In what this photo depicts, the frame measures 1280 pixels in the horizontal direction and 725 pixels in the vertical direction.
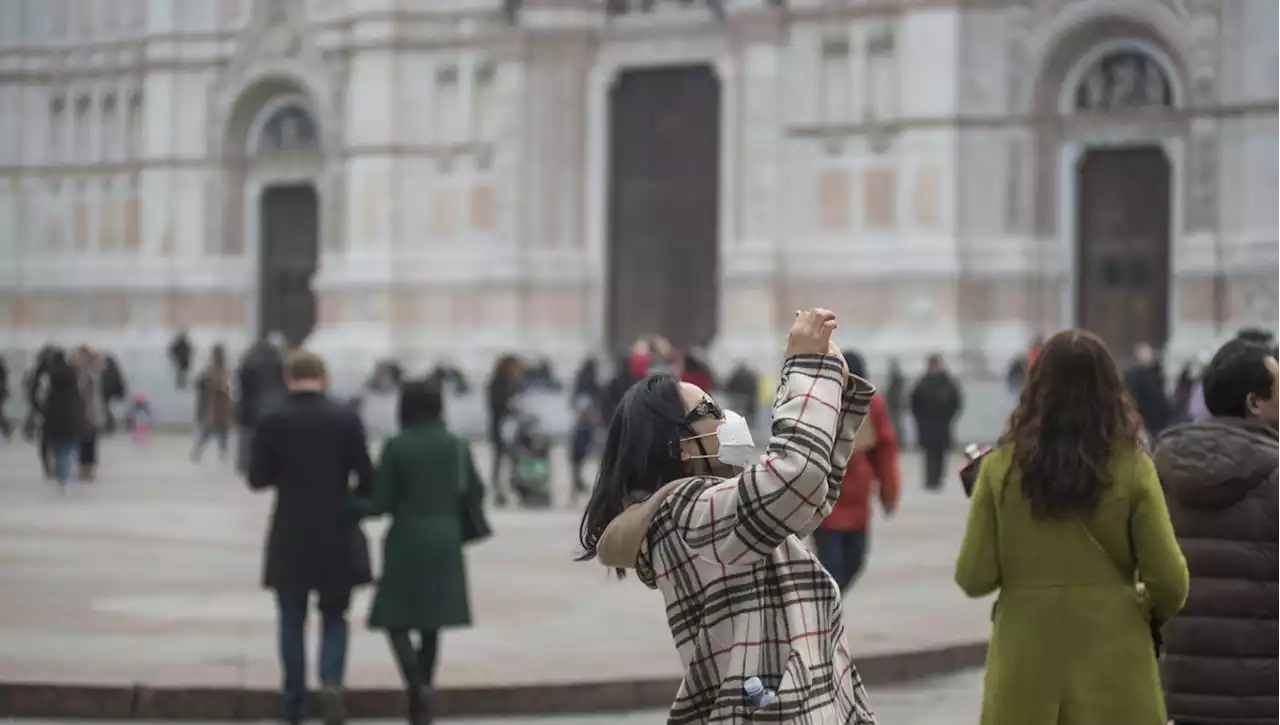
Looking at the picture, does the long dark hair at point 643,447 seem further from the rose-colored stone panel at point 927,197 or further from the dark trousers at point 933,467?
the rose-colored stone panel at point 927,197

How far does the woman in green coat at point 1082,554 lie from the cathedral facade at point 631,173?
2613cm

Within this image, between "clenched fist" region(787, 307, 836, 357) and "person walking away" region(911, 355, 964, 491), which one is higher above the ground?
"clenched fist" region(787, 307, 836, 357)

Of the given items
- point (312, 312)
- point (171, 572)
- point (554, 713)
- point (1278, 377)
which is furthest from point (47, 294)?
point (1278, 377)

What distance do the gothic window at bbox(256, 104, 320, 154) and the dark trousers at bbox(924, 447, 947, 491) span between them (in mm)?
19277

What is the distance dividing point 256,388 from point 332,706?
16.8 m

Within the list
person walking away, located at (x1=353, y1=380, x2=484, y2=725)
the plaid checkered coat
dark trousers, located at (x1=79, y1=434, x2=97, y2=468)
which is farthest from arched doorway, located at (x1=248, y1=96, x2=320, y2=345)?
the plaid checkered coat

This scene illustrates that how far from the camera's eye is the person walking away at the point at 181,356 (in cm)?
3888

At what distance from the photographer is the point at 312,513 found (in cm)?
974

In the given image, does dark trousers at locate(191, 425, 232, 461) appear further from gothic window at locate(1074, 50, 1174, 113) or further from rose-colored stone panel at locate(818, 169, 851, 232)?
gothic window at locate(1074, 50, 1174, 113)

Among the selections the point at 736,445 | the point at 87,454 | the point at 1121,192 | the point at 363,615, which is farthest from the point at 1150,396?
the point at 736,445

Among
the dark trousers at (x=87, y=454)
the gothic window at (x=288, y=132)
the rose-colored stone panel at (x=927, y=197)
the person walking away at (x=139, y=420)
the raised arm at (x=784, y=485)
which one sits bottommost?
the person walking away at (x=139, y=420)

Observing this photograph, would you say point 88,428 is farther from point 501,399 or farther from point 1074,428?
point 1074,428

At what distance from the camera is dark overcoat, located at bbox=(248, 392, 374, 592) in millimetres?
9719

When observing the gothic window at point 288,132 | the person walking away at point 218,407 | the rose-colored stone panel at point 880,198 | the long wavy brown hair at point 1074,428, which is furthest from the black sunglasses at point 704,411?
the gothic window at point 288,132
